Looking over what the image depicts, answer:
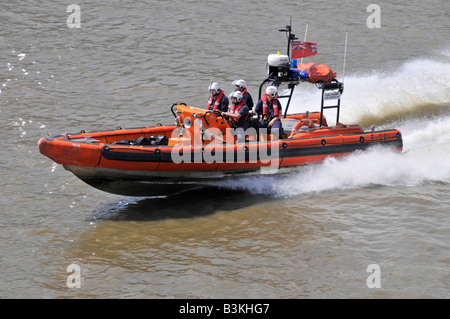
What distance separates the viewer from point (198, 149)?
31.4ft

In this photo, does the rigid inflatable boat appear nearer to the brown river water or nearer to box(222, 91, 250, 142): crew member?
box(222, 91, 250, 142): crew member

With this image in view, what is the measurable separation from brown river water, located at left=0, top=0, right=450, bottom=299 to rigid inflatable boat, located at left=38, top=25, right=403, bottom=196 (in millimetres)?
314

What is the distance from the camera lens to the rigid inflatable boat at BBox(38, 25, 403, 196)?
9117mm

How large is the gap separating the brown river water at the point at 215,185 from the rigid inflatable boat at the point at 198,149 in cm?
31

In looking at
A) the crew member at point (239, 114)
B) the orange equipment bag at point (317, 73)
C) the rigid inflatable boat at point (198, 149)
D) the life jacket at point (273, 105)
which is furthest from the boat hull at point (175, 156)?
the orange equipment bag at point (317, 73)

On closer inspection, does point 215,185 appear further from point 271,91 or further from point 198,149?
point 271,91

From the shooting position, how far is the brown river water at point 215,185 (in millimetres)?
7715

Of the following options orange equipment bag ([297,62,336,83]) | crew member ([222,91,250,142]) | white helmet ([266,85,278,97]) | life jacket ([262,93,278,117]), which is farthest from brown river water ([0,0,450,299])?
orange equipment bag ([297,62,336,83])

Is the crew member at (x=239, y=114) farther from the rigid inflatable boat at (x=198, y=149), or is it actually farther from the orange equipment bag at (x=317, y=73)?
the orange equipment bag at (x=317, y=73)

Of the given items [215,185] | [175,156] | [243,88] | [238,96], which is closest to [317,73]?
[243,88]

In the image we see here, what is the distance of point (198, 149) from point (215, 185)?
90 centimetres

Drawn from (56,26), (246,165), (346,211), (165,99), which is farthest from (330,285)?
(56,26)
